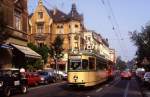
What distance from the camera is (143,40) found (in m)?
83.0

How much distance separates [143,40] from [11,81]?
56.7 m

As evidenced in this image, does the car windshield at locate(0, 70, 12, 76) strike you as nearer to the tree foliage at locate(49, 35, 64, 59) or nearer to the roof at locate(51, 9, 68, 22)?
the tree foliage at locate(49, 35, 64, 59)

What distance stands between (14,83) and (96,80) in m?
11.1

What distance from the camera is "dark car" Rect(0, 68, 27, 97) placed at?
91.5 feet

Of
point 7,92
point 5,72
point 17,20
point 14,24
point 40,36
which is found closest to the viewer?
point 7,92

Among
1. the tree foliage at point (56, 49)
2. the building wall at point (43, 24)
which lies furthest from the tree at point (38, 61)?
the building wall at point (43, 24)

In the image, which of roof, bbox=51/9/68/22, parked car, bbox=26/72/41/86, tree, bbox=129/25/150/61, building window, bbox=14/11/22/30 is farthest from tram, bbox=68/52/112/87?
roof, bbox=51/9/68/22

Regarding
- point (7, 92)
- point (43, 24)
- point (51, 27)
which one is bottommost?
point (7, 92)

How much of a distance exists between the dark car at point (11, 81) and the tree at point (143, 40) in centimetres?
5077

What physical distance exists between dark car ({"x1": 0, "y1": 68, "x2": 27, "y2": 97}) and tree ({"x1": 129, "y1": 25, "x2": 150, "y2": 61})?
50.8 m

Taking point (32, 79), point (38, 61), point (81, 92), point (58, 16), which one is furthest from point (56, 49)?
point (81, 92)

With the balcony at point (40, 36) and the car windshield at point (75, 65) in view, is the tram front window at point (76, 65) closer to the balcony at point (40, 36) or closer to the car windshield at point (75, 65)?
the car windshield at point (75, 65)

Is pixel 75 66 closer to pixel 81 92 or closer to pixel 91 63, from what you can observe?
pixel 91 63

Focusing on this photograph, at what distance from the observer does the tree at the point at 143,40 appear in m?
80.5
